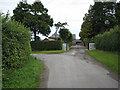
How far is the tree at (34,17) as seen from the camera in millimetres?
25031

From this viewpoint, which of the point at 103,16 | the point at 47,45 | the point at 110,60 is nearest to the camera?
the point at 110,60

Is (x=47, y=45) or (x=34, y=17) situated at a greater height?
(x=34, y=17)

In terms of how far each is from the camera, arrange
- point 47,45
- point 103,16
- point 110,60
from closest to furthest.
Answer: point 110,60 → point 103,16 → point 47,45

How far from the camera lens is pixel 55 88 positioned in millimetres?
4652

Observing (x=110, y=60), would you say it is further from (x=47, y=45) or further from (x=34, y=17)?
(x=34, y=17)

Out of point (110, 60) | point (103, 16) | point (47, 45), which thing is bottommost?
point (110, 60)

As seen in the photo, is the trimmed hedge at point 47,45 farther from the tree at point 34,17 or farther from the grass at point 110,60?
the grass at point 110,60

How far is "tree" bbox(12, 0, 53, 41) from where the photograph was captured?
25.0 metres

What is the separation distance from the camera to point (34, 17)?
25219mm

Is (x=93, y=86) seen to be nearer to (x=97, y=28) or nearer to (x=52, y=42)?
(x=52, y=42)

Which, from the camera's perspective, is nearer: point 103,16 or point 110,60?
point 110,60

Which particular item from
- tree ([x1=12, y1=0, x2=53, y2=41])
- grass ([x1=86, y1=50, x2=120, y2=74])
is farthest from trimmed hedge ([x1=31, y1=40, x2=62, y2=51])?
grass ([x1=86, y1=50, x2=120, y2=74])

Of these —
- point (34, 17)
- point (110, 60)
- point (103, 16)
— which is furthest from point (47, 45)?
point (110, 60)

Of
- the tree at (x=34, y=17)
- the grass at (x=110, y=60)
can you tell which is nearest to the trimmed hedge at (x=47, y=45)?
the tree at (x=34, y=17)
